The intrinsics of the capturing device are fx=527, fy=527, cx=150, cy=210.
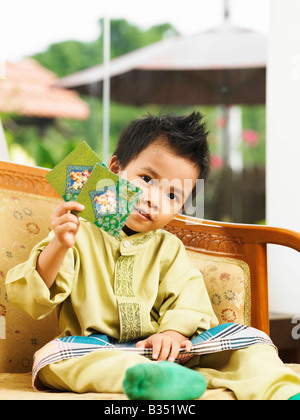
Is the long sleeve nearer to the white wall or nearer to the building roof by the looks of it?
the white wall

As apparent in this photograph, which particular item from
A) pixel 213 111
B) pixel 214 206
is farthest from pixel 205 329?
pixel 213 111

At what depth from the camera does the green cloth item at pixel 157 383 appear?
2.69ft

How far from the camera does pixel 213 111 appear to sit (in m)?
6.46

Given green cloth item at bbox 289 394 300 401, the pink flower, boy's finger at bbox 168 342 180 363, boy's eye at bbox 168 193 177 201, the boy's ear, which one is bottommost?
green cloth item at bbox 289 394 300 401

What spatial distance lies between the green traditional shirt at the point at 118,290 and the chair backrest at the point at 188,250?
171 millimetres

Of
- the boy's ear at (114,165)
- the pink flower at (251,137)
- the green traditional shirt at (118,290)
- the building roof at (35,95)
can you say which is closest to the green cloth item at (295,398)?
the green traditional shirt at (118,290)

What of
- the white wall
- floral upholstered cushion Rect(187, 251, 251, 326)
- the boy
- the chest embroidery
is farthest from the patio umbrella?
the chest embroidery

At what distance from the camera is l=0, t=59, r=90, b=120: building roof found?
6.07 metres

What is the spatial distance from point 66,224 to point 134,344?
0.32 m

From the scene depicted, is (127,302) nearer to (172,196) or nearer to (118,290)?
(118,290)

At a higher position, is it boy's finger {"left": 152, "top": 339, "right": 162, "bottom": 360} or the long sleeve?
the long sleeve

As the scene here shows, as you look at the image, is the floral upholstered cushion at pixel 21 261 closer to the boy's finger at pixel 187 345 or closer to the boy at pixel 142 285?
the boy at pixel 142 285

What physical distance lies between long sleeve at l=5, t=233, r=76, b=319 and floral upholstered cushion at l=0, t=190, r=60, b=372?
0.23m

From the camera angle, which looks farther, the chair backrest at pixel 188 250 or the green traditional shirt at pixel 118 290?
the chair backrest at pixel 188 250
